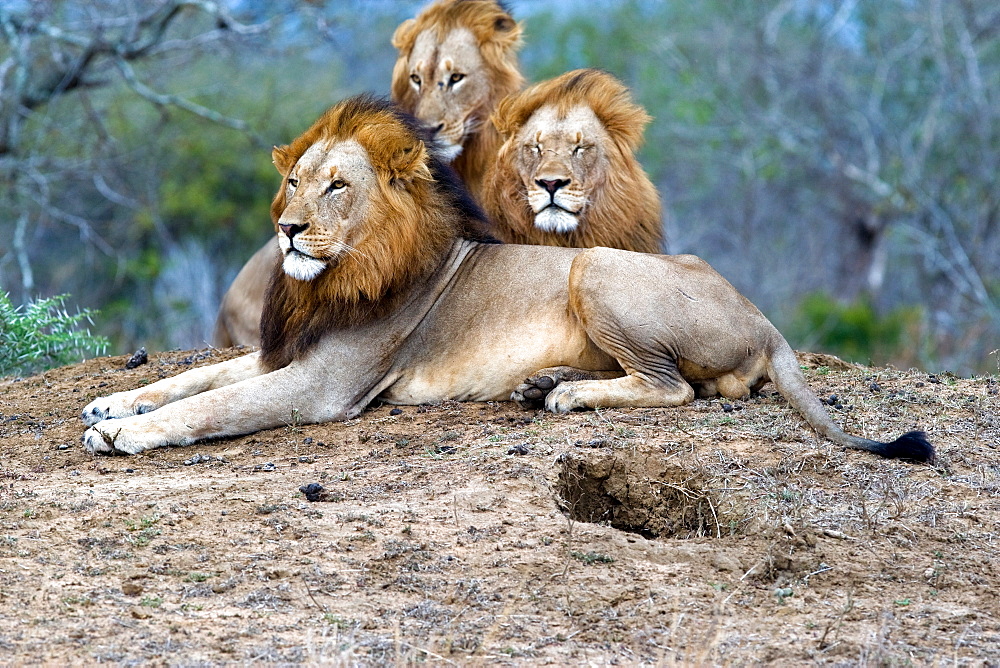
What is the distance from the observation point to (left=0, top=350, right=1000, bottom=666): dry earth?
3279 mm

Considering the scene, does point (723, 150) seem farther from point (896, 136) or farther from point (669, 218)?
point (896, 136)

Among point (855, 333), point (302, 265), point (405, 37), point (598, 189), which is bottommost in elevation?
point (855, 333)

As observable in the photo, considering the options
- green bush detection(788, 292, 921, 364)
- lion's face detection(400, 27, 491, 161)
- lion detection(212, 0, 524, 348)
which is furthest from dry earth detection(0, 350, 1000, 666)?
green bush detection(788, 292, 921, 364)

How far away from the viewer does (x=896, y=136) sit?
50.0ft

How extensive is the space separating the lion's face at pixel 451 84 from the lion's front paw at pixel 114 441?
273 centimetres

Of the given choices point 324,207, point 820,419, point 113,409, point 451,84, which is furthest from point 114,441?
point 451,84

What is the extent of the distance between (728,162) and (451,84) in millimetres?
11359

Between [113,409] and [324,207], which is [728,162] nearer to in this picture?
[324,207]

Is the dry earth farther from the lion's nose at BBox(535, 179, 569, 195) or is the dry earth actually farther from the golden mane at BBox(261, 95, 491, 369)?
the lion's nose at BBox(535, 179, 569, 195)

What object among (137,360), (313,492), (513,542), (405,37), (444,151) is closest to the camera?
(513,542)

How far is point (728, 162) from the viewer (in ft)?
57.9

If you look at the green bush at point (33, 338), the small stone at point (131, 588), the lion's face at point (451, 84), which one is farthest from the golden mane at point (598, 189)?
the small stone at point (131, 588)

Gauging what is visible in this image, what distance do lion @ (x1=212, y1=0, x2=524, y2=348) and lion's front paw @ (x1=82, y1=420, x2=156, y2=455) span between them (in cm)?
216

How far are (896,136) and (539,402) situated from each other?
37.7 feet
